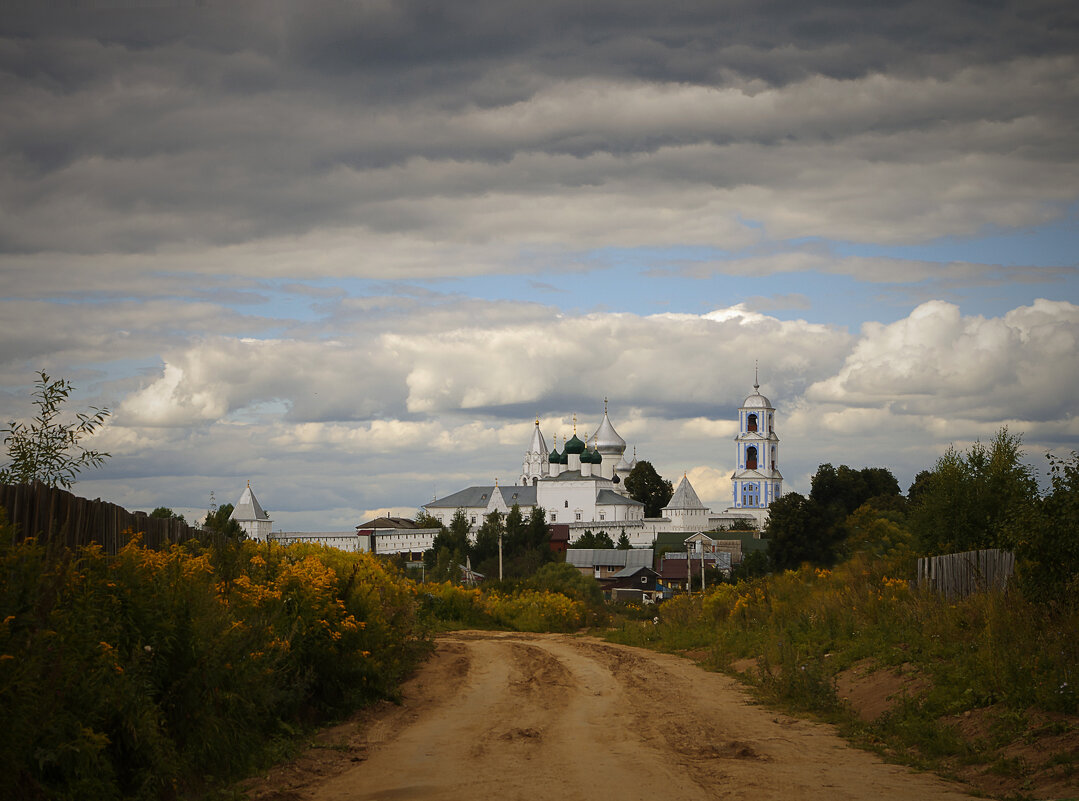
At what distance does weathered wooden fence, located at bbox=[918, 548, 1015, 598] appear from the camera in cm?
1520

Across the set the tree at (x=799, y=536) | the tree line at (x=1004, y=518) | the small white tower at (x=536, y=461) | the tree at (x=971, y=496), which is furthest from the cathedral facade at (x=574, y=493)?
the tree at (x=971, y=496)

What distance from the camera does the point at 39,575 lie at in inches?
297

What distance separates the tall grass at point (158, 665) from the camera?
284 inches

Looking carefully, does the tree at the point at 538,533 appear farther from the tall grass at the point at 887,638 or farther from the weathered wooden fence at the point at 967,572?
the weathered wooden fence at the point at 967,572

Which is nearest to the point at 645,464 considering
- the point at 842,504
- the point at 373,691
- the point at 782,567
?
the point at 842,504

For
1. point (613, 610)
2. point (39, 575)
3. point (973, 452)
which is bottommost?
point (613, 610)

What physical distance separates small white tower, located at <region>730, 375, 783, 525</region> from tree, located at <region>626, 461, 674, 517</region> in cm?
1339

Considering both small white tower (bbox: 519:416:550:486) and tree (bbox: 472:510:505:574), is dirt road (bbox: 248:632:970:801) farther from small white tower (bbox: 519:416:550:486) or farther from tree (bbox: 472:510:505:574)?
small white tower (bbox: 519:416:550:486)

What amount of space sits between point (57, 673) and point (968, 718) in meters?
9.10

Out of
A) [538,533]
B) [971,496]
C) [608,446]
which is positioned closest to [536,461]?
[608,446]

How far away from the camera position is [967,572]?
16625 mm

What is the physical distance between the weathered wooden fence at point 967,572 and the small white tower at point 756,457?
396 ft

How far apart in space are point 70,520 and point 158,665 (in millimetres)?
1764

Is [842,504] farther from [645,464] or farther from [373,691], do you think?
[373,691]
